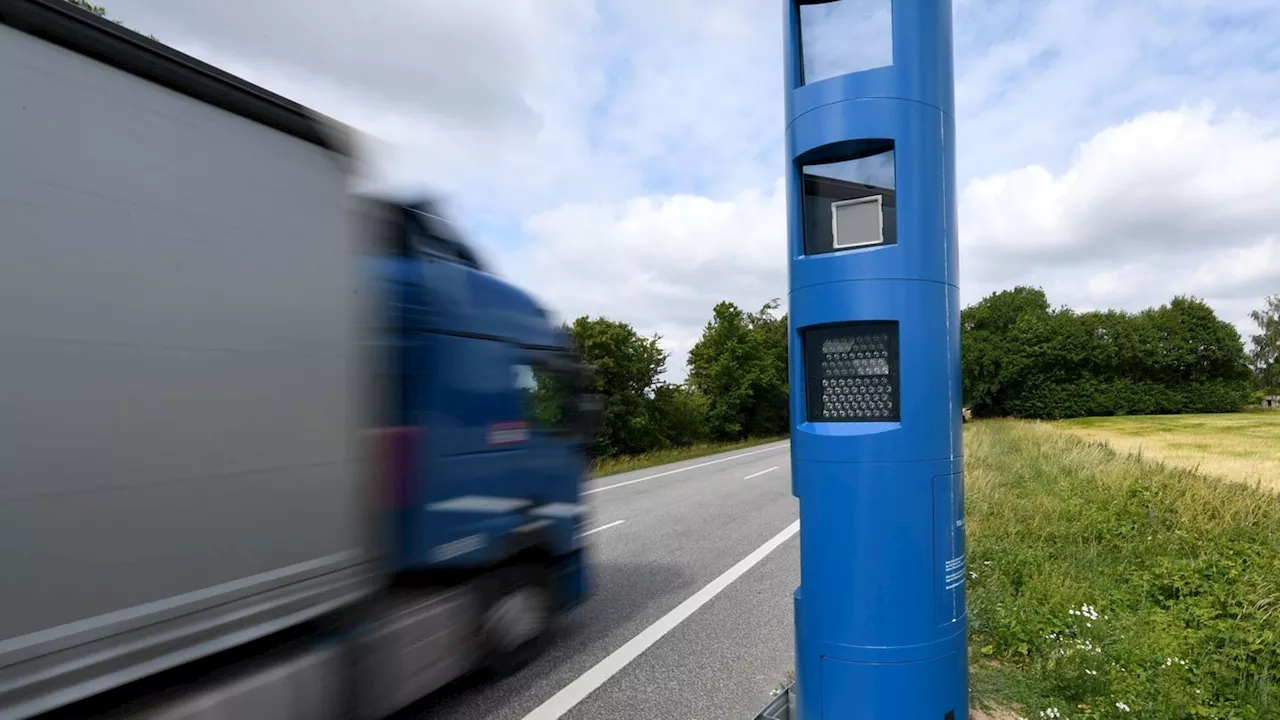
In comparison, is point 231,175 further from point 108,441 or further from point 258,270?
point 108,441

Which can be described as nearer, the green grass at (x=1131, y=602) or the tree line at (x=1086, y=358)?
the green grass at (x=1131, y=602)

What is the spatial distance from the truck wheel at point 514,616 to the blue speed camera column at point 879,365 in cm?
216

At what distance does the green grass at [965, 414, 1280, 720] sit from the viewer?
4082 millimetres

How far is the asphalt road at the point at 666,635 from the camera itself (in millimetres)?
4281

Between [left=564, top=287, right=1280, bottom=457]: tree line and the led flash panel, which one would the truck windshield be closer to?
the led flash panel

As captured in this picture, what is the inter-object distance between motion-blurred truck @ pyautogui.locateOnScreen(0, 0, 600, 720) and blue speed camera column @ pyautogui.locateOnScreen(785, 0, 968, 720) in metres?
2.01

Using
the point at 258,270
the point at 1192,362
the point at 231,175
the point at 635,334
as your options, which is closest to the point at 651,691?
the point at 258,270

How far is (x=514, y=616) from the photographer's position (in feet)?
15.8

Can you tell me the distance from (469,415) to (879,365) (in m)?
2.38

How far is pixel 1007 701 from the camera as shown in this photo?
160 inches

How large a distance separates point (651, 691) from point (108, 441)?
319cm

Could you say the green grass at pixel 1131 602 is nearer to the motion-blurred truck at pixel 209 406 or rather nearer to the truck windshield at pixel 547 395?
the truck windshield at pixel 547 395

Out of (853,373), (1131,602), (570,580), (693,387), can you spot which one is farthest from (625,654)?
(693,387)

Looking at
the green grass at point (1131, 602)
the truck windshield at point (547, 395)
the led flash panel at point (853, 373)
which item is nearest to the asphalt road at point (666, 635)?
the truck windshield at point (547, 395)
